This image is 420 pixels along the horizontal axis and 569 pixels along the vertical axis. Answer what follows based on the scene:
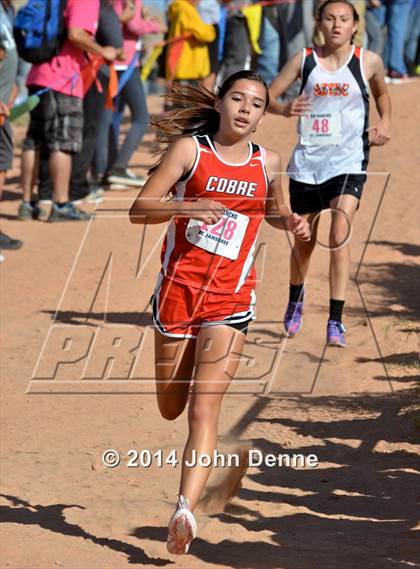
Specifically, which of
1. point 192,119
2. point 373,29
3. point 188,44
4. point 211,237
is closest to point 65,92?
point 188,44

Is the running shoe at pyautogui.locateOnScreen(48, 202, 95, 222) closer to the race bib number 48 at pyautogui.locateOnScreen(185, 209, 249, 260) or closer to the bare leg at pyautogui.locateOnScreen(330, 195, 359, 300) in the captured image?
the bare leg at pyautogui.locateOnScreen(330, 195, 359, 300)

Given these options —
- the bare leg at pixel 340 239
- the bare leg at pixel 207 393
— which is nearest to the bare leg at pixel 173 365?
the bare leg at pixel 207 393

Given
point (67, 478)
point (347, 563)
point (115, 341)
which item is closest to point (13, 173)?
point (115, 341)

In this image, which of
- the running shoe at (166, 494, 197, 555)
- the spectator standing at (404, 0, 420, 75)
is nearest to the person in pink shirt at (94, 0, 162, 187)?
the spectator standing at (404, 0, 420, 75)

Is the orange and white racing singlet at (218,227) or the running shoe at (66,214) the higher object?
the orange and white racing singlet at (218,227)

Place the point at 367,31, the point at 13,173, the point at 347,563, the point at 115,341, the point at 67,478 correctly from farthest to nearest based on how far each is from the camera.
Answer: the point at 367,31, the point at 13,173, the point at 115,341, the point at 67,478, the point at 347,563

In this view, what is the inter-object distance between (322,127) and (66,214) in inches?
159

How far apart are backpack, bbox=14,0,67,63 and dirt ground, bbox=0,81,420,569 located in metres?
1.59

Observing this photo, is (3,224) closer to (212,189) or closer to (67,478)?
(67,478)

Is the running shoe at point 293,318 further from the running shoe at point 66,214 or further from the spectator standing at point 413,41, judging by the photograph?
the spectator standing at point 413,41

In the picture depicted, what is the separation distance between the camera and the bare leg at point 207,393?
4656 mm

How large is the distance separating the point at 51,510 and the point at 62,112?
5.83m

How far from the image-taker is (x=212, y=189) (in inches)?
197

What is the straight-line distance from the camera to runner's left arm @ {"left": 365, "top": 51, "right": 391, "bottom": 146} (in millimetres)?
7545
